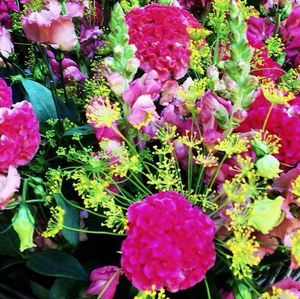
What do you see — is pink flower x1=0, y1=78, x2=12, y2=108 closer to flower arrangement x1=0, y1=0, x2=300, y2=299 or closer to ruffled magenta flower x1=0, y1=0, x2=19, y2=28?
flower arrangement x1=0, y1=0, x2=300, y2=299

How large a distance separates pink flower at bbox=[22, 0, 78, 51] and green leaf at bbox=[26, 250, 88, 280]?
212mm

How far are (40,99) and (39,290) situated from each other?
0.20m

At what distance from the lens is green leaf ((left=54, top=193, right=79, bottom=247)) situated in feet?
2.06

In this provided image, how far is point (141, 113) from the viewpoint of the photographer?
598 millimetres

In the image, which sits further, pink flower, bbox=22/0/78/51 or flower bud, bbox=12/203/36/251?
pink flower, bbox=22/0/78/51

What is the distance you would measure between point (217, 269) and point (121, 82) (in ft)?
0.62

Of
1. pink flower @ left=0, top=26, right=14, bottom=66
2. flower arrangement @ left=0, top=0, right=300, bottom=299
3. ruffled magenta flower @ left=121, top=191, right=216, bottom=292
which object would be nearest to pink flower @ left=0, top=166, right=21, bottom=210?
flower arrangement @ left=0, top=0, right=300, bottom=299

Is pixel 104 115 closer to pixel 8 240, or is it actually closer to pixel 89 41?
pixel 8 240

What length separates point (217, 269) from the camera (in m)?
0.62

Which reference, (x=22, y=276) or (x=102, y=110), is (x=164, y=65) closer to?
(x=102, y=110)

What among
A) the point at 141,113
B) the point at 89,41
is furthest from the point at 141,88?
the point at 89,41

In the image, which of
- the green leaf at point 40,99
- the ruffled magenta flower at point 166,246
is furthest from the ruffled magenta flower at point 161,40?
the ruffled magenta flower at point 166,246

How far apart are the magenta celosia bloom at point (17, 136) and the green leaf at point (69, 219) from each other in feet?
0.16

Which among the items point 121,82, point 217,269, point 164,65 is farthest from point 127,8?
point 217,269
